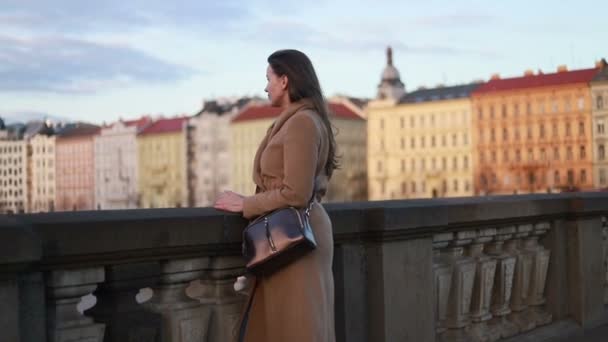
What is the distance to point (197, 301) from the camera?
152 inches

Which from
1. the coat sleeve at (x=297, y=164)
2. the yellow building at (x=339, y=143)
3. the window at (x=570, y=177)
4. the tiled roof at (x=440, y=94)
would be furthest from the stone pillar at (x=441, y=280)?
the yellow building at (x=339, y=143)

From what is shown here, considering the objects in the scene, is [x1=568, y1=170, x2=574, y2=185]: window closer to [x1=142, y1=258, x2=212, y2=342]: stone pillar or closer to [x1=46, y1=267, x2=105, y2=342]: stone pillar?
[x1=142, y1=258, x2=212, y2=342]: stone pillar

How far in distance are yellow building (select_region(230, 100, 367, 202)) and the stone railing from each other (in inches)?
4534

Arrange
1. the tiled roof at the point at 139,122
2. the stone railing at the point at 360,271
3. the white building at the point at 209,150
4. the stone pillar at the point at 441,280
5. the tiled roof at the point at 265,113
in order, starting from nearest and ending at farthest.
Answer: the stone railing at the point at 360,271 < the stone pillar at the point at 441,280 < the tiled roof at the point at 265,113 < the white building at the point at 209,150 < the tiled roof at the point at 139,122

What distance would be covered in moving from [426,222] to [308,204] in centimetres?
135

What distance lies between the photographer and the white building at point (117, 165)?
150000 millimetres

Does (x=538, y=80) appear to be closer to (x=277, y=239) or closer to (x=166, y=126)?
(x=166, y=126)

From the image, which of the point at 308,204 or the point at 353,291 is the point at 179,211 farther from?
the point at 353,291

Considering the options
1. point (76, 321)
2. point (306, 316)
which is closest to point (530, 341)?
point (306, 316)

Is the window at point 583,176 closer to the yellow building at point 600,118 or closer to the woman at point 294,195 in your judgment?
the yellow building at point 600,118

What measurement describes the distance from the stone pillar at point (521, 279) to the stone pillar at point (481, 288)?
38cm

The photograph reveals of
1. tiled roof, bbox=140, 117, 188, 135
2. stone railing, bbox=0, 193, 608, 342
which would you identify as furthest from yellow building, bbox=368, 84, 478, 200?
stone railing, bbox=0, 193, 608, 342

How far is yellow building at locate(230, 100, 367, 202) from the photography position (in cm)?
12606

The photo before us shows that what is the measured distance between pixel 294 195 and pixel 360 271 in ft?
3.86
